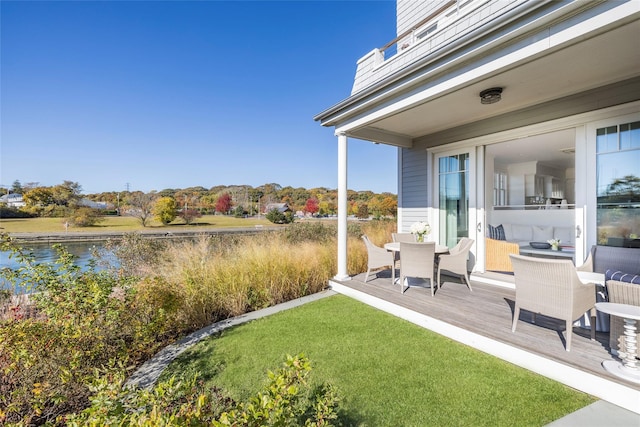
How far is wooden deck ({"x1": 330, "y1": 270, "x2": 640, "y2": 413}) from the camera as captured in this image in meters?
2.22

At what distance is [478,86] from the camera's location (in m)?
3.68

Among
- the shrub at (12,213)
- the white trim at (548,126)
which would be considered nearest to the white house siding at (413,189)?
the white trim at (548,126)

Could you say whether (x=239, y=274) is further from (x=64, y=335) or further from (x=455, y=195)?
(x=455, y=195)

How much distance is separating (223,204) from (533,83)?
35.5 meters

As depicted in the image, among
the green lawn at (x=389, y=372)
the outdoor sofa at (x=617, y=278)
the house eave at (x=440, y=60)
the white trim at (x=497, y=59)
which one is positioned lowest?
the green lawn at (x=389, y=372)

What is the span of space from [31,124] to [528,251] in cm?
1899

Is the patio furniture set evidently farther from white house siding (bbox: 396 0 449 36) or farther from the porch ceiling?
white house siding (bbox: 396 0 449 36)

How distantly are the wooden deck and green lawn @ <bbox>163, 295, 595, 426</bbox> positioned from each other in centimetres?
11

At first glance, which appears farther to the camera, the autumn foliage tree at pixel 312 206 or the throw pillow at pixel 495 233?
the autumn foliage tree at pixel 312 206

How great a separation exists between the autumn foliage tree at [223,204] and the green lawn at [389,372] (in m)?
33.7

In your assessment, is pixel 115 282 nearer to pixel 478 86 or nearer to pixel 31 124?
pixel 478 86

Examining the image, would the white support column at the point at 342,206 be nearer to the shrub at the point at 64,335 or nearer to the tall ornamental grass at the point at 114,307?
the tall ornamental grass at the point at 114,307

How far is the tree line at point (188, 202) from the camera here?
19.5 m

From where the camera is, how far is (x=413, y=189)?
646 cm
